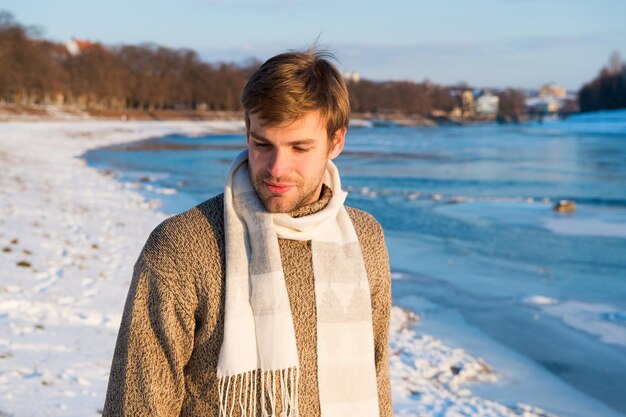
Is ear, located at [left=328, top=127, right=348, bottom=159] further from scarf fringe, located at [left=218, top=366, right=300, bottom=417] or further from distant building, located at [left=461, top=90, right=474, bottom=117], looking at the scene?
distant building, located at [left=461, top=90, right=474, bottom=117]

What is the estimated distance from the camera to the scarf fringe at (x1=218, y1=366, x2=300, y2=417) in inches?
68.4

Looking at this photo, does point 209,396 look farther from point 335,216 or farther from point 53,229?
point 53,229

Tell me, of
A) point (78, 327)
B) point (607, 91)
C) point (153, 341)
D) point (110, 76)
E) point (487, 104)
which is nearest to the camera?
point (153, 341)

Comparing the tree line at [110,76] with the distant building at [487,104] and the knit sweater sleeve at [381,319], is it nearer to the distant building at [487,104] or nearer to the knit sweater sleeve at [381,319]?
the knit sweater sleeve at [381,319]

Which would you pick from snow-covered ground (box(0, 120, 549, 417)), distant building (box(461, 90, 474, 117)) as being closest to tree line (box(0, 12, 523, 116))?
snow-covered ground (box(0, 120, 549, 417))

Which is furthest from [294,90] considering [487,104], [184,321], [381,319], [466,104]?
[487,104]

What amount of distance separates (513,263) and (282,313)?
835cm

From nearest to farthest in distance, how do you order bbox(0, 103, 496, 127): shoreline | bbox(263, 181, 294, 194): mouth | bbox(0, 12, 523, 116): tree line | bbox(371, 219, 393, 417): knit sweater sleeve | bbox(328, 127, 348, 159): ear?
bbox(263, 181, 294, 194): mouth < bbox(328, 127, 348, 159): ear < bbox(371, 219, 393, 417): knit sweater sleeve < bbox(0, 103, 496, 127): shoreline < bbox(0, 12, 523, 116): tree line

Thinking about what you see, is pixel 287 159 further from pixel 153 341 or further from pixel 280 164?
pixel 153 341

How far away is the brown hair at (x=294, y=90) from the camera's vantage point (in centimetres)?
172

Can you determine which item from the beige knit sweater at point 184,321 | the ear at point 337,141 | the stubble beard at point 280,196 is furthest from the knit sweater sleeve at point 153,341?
the ear at point 337,141

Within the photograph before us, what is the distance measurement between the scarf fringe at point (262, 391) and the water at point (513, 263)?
3841mm

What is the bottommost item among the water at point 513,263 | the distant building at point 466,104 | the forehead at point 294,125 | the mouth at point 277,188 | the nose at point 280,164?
the water at point 513,263

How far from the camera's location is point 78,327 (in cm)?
537
